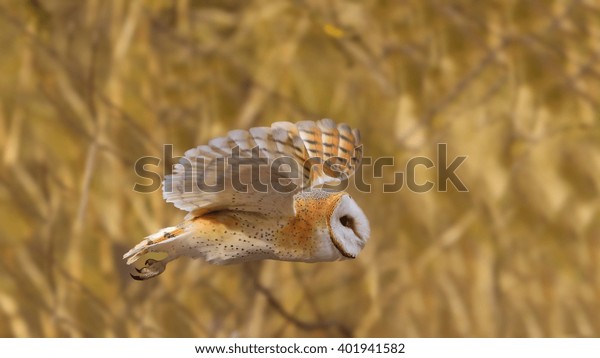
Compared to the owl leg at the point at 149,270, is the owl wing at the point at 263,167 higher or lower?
higher

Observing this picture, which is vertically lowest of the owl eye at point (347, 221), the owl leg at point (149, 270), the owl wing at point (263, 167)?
the owl leg at point (149, 270)

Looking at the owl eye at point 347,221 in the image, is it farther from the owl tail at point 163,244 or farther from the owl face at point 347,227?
the owl tail at point 163,244

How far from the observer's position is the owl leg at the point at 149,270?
3.69 feet

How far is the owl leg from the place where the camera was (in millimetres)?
1125

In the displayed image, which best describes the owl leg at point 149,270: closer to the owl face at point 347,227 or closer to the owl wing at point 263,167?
the owl wing at point 263,167

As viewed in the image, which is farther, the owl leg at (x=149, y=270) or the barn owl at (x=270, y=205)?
the owl leg at (x=149, y=270)

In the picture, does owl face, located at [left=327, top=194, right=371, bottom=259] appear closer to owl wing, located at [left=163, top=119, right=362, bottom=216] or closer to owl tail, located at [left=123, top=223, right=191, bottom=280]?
owl wing, located at [left=163, top=119, right=362, bottom=216]

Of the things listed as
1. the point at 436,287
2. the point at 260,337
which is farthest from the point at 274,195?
the point at 436,287

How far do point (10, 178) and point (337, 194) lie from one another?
62cm

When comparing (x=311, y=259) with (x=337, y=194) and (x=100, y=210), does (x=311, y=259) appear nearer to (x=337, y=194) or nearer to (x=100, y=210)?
(x=337, y=194)

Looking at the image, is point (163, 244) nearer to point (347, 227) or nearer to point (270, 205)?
point (270, 205)

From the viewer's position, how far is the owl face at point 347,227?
1094 mm

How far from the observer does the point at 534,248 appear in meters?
1.52

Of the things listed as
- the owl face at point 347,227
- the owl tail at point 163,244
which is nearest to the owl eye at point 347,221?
the owl face at point 347,227
